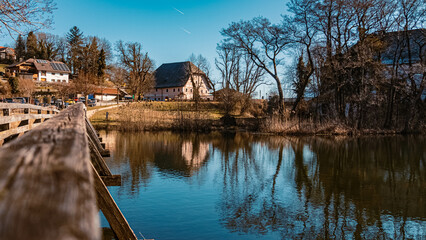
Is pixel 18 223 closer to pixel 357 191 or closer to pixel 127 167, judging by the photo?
pixel 357 191

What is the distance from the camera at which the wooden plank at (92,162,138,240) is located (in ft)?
9.72

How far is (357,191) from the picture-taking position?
32.7 ft

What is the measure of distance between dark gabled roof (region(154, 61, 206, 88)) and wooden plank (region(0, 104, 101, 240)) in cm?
6910

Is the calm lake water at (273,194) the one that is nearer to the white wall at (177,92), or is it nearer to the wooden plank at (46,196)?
the wooden plank at (46,196)

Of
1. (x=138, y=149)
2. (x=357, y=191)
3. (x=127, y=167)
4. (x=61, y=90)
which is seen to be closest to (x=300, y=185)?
(x=357, y=191)

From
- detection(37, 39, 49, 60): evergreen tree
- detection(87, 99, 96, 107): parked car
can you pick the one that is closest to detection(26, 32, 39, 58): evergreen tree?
detection(37, 39, 49, 60): evergreen tree

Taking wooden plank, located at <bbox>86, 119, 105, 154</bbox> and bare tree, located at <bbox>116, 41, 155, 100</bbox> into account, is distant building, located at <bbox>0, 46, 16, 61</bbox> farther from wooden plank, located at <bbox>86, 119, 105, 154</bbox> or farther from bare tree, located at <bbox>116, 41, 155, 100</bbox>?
wooden plank, located at <bbox>86, 119, 105, 154</bbox>

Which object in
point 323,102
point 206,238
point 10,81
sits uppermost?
point 10,81

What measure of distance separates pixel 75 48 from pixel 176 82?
2543cm

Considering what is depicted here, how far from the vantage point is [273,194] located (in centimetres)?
971

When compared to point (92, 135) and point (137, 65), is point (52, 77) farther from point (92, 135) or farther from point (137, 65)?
point (92, 135)

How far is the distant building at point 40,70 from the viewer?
67.5 metres

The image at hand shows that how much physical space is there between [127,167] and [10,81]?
146 feet

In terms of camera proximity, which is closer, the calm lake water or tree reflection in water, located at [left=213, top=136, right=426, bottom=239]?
the calm lake water
